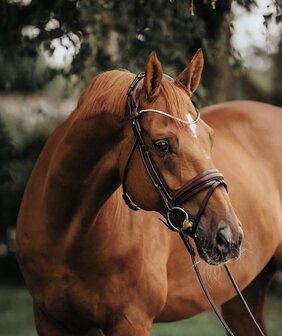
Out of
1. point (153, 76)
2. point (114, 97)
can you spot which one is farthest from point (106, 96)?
point (153, 76)

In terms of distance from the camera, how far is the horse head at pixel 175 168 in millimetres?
3006

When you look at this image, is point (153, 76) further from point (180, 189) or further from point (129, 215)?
point (129, 215)

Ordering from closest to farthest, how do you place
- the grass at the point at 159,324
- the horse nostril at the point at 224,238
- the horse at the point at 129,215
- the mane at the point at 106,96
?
the horse nostril at the point at 224,238 < the horse at the point at 129,215 < the mane at the point at 106,96 < the grass at the point at 159,324

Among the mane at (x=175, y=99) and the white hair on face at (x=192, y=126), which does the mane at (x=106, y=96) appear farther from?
the white hair on face at (x=192, y=126)

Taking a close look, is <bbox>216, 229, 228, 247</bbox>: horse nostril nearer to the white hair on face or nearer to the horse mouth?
the horse mouth

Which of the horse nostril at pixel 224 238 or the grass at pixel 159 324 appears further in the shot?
the grass at pixel 159 324

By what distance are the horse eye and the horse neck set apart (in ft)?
0.83

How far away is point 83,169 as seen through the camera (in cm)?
347

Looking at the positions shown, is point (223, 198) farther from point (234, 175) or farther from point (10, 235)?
point (10, 235)

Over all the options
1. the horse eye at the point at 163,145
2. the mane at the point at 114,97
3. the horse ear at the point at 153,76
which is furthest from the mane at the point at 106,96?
the horse eye at the point at 163,145

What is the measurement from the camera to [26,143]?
9.09m

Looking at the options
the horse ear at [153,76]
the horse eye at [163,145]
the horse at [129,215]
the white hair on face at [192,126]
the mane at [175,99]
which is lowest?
the horse at [129,215]

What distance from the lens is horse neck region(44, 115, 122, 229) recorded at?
336 cm

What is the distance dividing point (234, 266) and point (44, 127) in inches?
210
